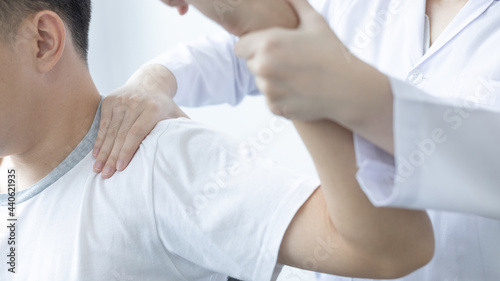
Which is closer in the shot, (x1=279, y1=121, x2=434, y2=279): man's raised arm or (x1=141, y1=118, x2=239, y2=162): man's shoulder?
(x1=279, y1=121, x2=434, y2=279): man's raised arm

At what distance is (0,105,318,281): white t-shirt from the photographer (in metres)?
0.77

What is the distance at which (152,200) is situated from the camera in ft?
2.79

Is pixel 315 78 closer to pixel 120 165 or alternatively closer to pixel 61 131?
pixel 120 165

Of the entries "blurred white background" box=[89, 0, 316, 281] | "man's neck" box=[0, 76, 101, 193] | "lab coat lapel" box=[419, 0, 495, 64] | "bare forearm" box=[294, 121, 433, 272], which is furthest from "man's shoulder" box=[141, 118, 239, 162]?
"blurred white background" box=[89, 0, 316, 281]

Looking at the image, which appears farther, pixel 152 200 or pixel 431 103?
pixel 152 200

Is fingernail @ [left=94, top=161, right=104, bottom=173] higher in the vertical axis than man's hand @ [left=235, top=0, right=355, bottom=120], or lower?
lower

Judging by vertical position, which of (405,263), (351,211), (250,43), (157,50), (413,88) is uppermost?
(250,43)

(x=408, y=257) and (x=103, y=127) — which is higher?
(x=103, y=127)

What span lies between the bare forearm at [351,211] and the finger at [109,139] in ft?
1.40

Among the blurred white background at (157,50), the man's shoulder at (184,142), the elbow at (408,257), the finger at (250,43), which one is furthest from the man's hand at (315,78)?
the blurred white background at (157,50)

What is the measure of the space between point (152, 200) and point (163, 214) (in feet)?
0.10

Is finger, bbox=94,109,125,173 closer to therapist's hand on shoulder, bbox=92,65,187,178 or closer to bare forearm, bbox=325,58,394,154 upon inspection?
therapist's hand on shoulder, bbox=92,65,187,178

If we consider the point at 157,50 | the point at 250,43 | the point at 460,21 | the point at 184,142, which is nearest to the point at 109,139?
the point at 184,142

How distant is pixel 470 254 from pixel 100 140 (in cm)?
64
